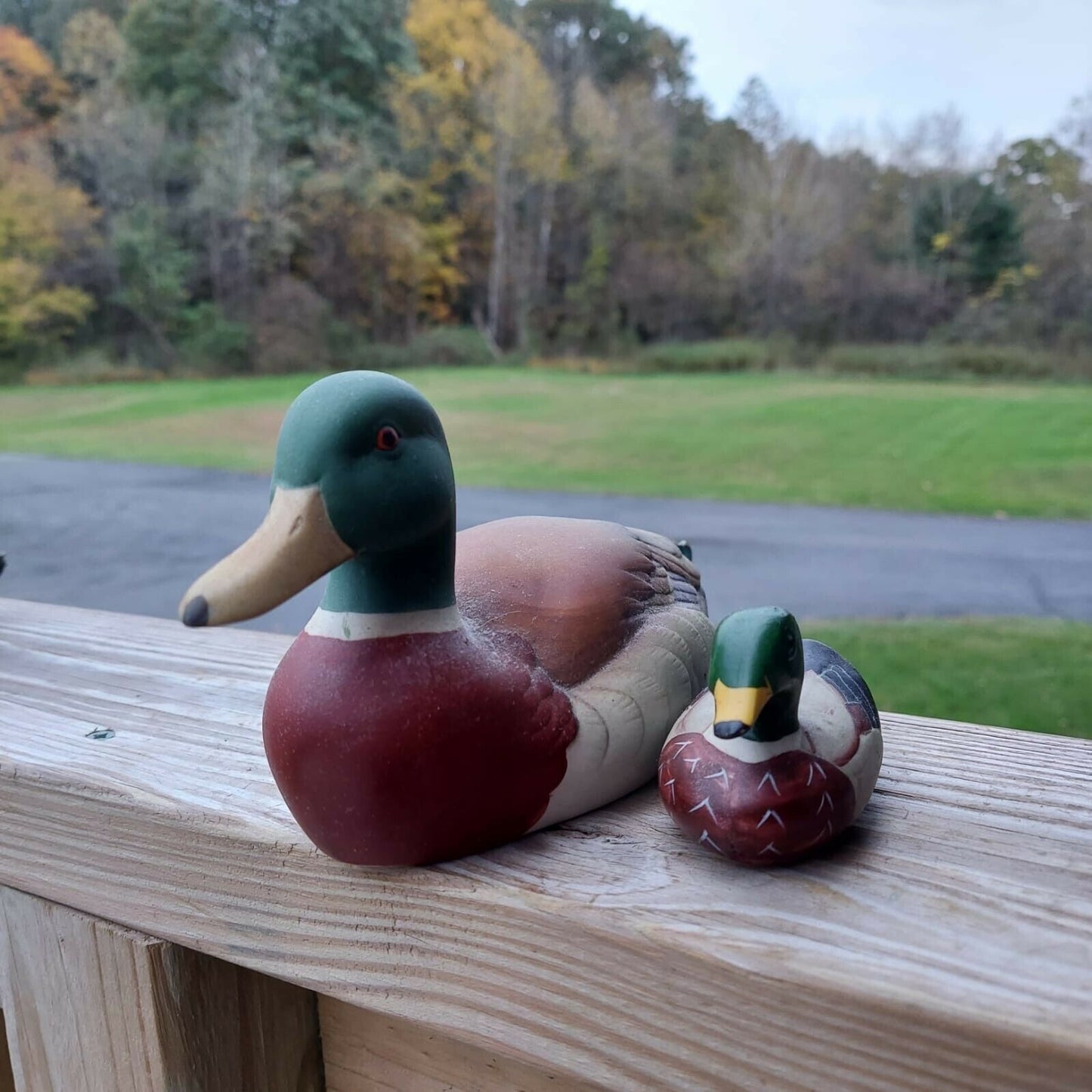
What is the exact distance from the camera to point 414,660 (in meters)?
0.45

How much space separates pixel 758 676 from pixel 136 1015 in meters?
0.38

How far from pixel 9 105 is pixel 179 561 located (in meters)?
0.61

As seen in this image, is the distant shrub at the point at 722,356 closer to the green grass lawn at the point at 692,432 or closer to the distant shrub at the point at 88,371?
the green grass lawn at the point at 692,432

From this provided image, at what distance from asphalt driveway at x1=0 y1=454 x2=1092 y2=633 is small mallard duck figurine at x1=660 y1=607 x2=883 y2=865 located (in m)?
0.61

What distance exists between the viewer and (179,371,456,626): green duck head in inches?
16.1

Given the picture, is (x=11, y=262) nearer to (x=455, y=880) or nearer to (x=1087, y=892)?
(x=455, y=880)

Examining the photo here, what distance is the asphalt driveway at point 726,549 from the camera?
3.64ft

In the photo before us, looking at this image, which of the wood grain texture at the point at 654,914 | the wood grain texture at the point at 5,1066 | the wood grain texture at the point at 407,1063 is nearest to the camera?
the wood grain texture at the point at 654,914

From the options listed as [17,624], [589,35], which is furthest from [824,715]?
[589,35]

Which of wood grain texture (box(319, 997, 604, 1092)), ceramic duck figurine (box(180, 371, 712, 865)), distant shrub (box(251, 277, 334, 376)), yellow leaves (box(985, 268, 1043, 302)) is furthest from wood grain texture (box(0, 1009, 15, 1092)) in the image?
yellow leaves (box(985, 268, 1043, 302))

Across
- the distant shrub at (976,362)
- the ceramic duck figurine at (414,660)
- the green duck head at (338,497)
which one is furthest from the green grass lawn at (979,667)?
the green duck head at (338,497)

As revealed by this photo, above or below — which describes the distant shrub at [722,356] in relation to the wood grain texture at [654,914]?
above

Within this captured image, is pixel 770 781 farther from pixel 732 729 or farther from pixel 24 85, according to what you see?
pixel 24 85

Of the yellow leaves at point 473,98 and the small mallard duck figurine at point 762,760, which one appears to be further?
the yellow leaves at point 473,98
